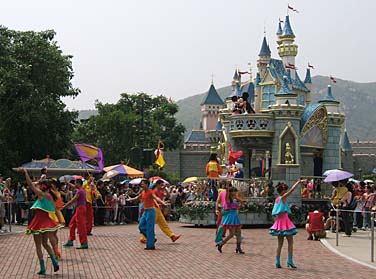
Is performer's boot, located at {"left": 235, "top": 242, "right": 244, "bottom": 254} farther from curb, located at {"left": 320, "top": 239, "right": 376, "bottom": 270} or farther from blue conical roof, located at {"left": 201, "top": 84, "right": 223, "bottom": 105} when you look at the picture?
blue conical roof, located at {"left": 201, "top": 84, "right": 223, "bottom": 105}

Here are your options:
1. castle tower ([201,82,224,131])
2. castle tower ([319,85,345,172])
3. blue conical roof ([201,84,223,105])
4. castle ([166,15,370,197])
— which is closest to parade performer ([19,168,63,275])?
castle ([166,15,370,197])

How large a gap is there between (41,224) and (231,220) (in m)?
4.87

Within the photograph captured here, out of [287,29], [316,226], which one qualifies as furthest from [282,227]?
[287,29]

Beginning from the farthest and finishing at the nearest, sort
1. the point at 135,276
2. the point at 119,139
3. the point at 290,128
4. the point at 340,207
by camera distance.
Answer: the point at 119,139 → the point at 290,128 → the point at 340,207 → the point at 135,276

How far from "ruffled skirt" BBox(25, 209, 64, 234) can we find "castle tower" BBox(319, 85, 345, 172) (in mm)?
18031

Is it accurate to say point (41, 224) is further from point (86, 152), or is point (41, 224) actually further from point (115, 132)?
point (115, 132)

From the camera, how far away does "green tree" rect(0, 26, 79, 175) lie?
32188 millimetres

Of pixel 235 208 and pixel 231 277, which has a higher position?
pixel 235 208

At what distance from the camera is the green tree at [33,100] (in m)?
32.2

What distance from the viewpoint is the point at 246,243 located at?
1747 centimetres

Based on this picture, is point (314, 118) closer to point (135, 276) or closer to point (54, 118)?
point (54, 118)

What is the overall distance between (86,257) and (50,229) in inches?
93.0

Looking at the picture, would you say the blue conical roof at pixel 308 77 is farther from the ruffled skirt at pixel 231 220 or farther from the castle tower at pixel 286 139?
the ruffled skirt at pixel 231 220

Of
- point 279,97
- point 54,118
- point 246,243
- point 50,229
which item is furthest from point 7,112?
point 50,229
